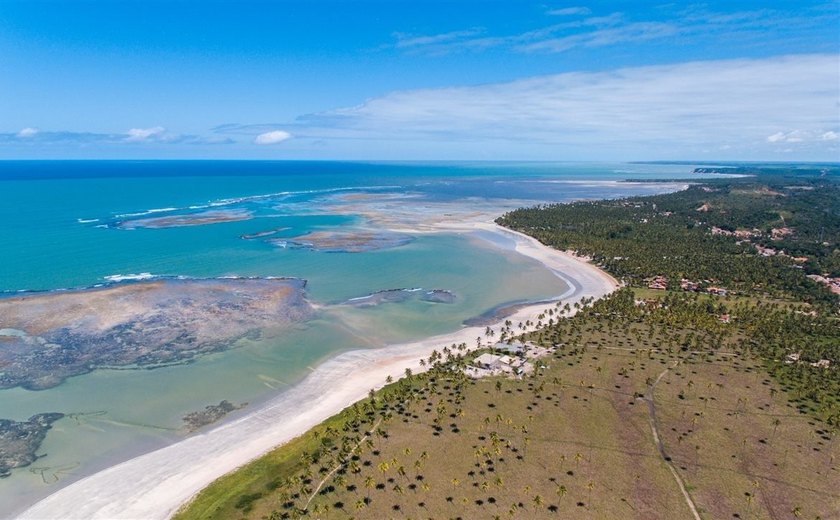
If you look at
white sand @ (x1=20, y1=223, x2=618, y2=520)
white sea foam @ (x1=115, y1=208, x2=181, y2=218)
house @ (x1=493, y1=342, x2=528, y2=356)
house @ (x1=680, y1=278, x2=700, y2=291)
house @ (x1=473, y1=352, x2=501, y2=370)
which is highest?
white sea foam @ (x1=115, y1=208, x2=181, y2=218)

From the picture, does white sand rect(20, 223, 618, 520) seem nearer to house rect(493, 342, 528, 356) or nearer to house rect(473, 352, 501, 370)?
house rect(493, 342, 528, 356)

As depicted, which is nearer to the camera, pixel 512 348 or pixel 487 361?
pixel 487 361

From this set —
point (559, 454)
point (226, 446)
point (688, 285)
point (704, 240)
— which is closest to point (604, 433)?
point (559, 454)

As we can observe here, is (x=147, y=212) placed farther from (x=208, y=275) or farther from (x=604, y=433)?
(x=604, y=433)

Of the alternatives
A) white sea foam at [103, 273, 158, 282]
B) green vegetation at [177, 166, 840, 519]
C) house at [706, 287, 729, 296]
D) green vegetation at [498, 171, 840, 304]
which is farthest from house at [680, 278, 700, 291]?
white sea foam at [103, 273, 158, 282]

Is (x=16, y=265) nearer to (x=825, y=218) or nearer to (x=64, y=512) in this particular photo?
(x=64, y=512)

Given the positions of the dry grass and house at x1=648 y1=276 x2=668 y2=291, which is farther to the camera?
house at x1=648 y1=276 x2=668 y2=291
